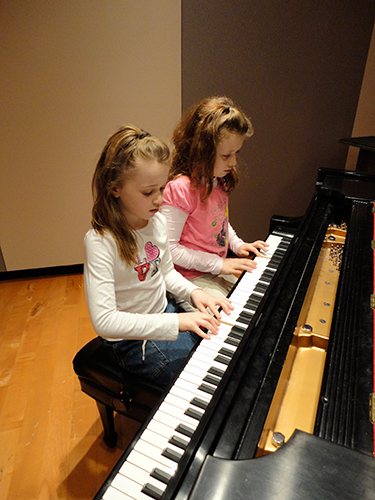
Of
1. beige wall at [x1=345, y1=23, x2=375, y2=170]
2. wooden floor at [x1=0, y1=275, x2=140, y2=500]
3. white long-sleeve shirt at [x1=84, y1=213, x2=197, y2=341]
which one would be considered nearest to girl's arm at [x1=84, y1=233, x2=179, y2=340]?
white long-sleeve shirt at [x1=84, y1=213, x2=197, y2=341]

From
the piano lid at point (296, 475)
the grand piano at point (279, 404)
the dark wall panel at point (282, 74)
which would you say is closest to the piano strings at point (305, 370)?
the grand piano at point (279, 404)

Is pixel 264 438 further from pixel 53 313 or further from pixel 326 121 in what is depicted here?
pixel 326 121

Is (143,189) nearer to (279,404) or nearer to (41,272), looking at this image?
(279,404)

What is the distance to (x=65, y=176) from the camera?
8.91ft

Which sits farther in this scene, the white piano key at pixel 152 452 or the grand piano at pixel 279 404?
the white piano key at pixel 152 452

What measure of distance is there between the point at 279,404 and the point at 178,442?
262 mm

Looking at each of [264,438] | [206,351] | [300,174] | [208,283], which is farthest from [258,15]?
[264,438]

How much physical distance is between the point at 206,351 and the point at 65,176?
216 cm

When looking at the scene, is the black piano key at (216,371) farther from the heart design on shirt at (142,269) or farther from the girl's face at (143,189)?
the girl's face at (143,189)

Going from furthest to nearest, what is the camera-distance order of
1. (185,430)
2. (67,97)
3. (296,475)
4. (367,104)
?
(367,104), (67,97), (185,430), (296,475)

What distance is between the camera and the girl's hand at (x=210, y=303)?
4.03 ft

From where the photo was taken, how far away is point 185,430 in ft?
2.73

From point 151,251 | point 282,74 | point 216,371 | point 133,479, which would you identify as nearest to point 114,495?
point 133,479

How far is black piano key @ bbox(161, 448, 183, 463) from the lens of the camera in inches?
30.7
